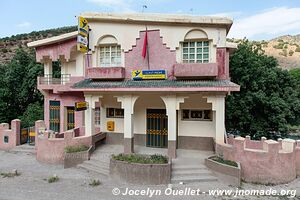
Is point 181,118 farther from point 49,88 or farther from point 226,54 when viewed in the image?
point 49,88

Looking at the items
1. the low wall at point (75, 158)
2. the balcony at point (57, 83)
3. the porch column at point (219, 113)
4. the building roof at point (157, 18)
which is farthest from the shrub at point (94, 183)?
the building roof at point (157, 18)

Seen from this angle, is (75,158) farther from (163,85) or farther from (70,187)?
(163,85)

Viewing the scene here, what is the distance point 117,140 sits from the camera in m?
14.7

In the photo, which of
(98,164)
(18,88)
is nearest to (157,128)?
(98,164)

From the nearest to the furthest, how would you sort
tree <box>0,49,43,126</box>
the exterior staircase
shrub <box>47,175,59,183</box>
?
the exterior staircase < shrub <box>47,175,59,183</box> < tree <box>0,49,43,126</box>

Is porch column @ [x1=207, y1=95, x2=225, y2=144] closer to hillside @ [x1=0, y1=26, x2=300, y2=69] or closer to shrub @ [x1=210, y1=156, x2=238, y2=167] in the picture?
shrub @ [x1=210, y1=156, x2=238, y2=167]

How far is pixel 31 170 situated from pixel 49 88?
645 cm

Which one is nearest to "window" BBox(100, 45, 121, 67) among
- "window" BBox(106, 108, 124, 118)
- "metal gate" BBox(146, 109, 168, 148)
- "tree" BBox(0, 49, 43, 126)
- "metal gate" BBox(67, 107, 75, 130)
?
"window" BBox(106, 108, 124, 118)

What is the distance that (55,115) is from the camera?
16.8m

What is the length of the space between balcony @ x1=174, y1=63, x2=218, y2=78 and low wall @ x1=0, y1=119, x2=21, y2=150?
1173cm

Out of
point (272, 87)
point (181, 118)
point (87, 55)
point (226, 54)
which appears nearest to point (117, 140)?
point (181, 118)

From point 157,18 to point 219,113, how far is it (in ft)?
20.3

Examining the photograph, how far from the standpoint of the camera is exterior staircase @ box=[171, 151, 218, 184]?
32.2 feet

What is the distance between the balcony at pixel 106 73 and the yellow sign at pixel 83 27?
2.04 meters
